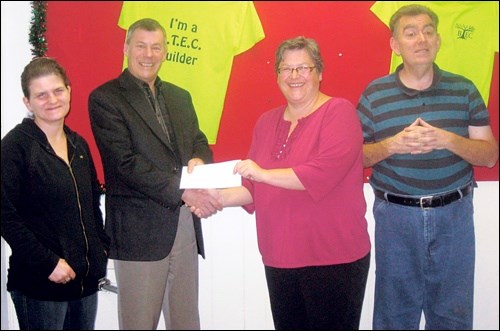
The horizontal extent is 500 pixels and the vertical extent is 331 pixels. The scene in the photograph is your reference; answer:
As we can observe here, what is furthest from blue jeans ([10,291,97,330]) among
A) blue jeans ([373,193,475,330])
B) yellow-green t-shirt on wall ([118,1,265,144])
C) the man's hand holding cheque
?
blue jeans ([373,193,475,330])

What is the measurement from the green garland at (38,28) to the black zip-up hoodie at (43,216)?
25.0 inches

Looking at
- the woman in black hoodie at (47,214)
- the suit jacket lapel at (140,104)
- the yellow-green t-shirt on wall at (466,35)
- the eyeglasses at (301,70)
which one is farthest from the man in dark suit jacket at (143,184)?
the yellow-green t-shirt on wall at (466,35)

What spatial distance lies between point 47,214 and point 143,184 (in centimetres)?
38

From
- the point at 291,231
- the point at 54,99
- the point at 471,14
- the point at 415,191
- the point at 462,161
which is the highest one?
the point at 471,14

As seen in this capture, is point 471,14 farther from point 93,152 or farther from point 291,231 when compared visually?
point 93,152

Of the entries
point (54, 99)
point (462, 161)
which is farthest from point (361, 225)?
point (54, 99)

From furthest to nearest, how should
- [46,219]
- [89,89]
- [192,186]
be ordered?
[89,89]
[192,186]
[46,219]

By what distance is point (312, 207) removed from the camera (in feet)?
5.86

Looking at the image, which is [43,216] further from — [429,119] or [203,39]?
[429,119]

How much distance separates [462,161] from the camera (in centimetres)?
210

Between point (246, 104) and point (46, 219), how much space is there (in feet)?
3.84

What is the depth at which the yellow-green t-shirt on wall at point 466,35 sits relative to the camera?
2.49 meters

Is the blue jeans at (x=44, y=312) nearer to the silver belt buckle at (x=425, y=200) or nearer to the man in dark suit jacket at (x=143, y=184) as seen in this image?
the man in dark suit jacket at (x=143, y=184)

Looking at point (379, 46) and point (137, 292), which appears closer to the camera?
point (137, 292)
